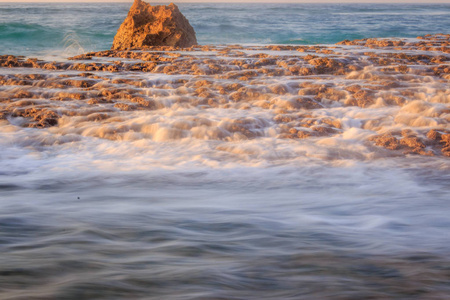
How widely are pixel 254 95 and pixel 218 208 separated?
3.06 meters

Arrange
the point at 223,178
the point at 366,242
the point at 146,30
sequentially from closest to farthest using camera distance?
the point at 366,242 → the point at 223,178 → the point at 146,30

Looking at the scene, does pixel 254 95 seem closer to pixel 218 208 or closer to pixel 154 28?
pixel 218 208

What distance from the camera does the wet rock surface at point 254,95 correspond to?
5.18 metres

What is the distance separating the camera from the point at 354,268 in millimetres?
2406

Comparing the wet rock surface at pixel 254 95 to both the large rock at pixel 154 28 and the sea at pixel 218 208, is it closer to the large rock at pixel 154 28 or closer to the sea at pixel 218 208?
the sea at pixel 218 208

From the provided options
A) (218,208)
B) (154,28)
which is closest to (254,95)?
(218,208)

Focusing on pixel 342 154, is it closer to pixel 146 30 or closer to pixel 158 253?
pixel 158 253

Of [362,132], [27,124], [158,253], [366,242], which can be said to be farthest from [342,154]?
[27,124]

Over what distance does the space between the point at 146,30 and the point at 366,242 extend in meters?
8.89

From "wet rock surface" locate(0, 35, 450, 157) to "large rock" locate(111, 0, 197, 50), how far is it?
1.83 meters

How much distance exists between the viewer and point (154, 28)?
10.6m

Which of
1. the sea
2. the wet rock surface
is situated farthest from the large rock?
the sea

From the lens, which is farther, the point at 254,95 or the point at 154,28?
the point at 154,28

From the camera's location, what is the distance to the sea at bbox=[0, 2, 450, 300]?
2.22m
